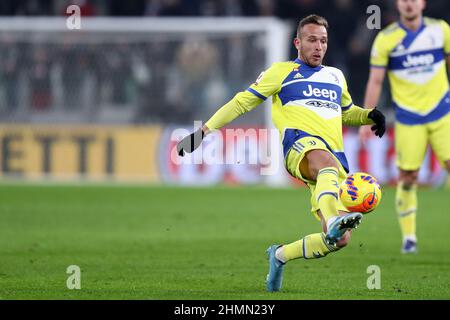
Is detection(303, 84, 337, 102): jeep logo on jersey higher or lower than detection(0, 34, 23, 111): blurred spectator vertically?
lower

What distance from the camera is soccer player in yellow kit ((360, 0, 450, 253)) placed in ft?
38.4

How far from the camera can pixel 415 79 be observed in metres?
11.8

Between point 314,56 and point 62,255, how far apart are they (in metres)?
3.96

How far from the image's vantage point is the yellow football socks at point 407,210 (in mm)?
11812

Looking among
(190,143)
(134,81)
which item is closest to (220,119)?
(190,143)

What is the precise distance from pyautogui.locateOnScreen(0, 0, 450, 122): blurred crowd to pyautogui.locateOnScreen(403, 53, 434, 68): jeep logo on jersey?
10.1 m

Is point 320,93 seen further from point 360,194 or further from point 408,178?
point 408,178

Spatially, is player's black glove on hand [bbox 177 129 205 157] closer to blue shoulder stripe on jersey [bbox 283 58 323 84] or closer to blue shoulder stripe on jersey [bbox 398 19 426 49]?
blue shoulder stripe on jersey [bbox 283 58 323 84]

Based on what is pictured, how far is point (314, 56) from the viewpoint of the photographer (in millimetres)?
8602

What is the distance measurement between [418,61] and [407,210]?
1.55m

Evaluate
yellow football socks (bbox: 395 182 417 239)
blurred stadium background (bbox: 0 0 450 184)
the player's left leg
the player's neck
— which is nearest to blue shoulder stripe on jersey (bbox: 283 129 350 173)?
the player's left leg

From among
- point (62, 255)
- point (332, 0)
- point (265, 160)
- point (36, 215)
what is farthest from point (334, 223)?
point (332, 0)

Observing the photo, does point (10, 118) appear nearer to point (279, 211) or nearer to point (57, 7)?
point (57, 7)

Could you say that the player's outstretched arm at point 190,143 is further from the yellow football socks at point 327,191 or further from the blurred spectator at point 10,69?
Result: the blurred spectator at point 10,69
